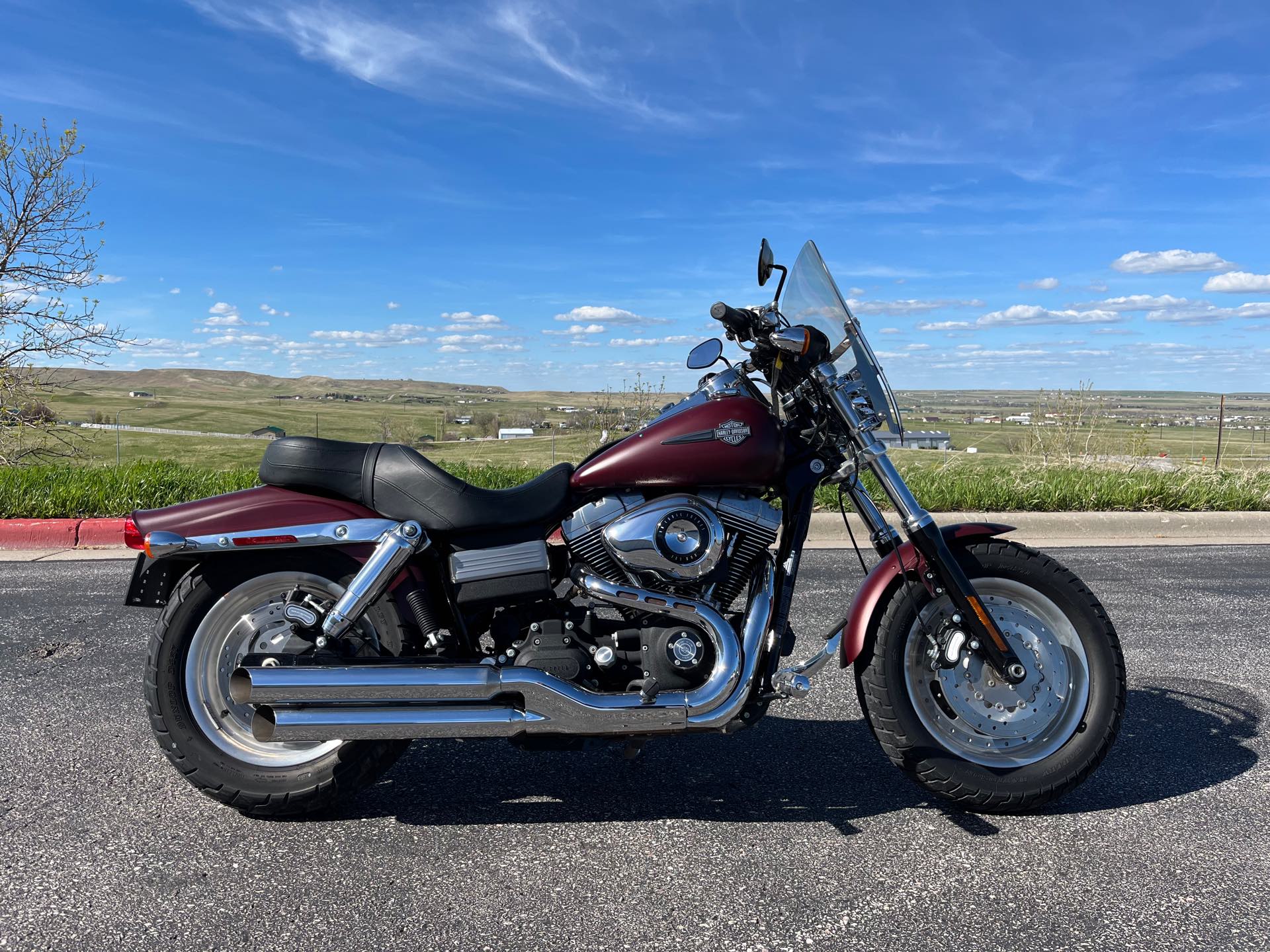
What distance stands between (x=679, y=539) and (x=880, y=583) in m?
0.70

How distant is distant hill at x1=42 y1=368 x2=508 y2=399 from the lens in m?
69.9

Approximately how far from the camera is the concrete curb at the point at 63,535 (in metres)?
7.55

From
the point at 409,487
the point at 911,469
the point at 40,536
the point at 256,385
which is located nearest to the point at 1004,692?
the point at 409,487

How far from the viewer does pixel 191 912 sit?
241cm

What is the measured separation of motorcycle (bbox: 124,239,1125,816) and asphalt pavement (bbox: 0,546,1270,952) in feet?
0.68

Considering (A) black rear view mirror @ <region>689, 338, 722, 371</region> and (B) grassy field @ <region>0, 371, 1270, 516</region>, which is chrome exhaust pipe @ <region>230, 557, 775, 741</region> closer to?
(A) black rear view mirror @ <region>689, 338, 722, 371</region>

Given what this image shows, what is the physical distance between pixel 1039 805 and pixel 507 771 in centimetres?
184

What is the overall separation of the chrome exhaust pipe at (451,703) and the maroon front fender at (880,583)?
0.43m

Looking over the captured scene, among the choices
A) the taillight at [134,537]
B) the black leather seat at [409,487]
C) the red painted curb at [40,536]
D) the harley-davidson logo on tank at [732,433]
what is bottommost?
the red painted curb at [40,536]

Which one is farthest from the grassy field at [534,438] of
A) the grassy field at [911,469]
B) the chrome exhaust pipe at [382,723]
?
the chrome exhaust pipe at [382,723]

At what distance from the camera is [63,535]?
24.8 ft

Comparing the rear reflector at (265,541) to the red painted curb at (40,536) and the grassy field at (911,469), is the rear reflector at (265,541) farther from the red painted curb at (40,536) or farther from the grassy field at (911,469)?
the red painted curb at (40,536)

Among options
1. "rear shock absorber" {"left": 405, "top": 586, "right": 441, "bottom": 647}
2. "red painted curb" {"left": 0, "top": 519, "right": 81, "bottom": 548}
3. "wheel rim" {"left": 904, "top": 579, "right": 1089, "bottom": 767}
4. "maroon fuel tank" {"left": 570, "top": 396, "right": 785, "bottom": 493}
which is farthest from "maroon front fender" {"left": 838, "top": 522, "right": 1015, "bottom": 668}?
"red painted curb" {"left": 0, "top": 519, "right": 81, "bottom": 548}

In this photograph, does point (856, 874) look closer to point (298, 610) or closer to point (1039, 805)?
point (1039, 805)
